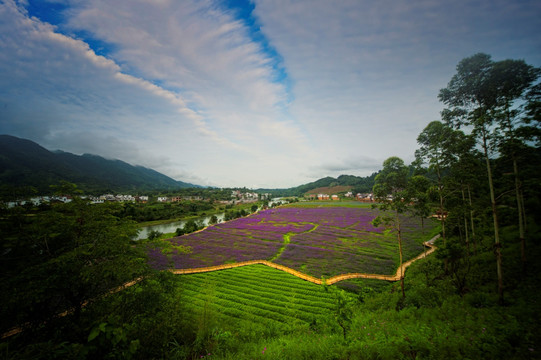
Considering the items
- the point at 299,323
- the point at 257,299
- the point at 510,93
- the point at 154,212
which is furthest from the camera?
the point at 154,212

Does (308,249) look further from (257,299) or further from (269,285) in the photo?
(257,299)

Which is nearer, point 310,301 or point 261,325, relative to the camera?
point 261,325

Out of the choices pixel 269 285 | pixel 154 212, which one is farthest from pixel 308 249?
pixel 154 212

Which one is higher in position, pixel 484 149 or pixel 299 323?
pixel 484 149

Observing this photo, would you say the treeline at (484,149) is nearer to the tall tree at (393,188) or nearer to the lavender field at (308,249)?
the tall tree at (393,188)

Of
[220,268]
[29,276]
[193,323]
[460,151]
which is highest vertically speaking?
[460,151]

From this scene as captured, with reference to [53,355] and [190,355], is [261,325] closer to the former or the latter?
[190,355]

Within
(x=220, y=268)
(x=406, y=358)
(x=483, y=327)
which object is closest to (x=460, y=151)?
(x=483, y=327)
